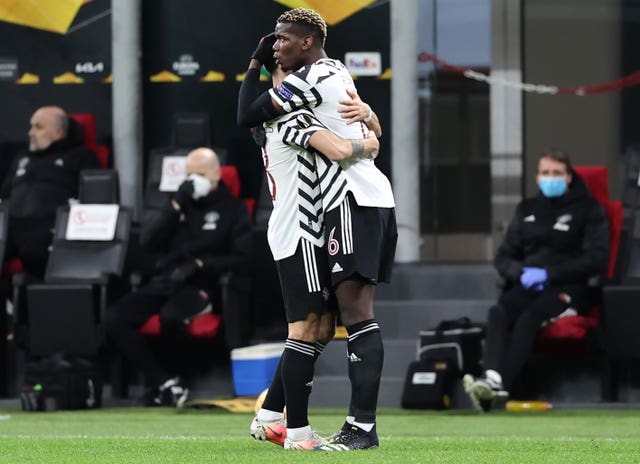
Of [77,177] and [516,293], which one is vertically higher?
[77,177]

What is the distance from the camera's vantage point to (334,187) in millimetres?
6109

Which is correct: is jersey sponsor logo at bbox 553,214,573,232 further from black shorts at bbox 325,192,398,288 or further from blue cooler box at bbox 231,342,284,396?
black shorts at bbox 325,192,398,288

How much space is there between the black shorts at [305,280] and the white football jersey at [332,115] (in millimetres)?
180

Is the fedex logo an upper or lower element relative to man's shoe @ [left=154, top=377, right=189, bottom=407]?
upper

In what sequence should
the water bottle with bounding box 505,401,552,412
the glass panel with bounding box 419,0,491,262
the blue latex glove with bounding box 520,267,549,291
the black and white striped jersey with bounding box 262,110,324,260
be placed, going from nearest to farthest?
the black and white striped jersey with bounding box 262,110,324,260
the water bottle with bounding box 505,401,552,412
the blue latex glove with bounding box 520,267,549,291
the glass panel with bounding box 419,0,491,262

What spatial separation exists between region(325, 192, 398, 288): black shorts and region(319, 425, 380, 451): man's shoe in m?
0.54

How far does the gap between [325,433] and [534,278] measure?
2.78 metres

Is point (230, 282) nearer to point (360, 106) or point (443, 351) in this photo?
point (443, 351)

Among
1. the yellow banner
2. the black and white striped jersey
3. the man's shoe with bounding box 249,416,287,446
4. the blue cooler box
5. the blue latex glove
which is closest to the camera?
the black and white striped jersey

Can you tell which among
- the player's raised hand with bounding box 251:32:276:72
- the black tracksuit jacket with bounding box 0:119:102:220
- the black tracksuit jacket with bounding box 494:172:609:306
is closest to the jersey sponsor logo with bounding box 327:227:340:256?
the player's raised hand with bounding box 251:32:276:72

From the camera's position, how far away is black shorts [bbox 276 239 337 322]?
6125mm

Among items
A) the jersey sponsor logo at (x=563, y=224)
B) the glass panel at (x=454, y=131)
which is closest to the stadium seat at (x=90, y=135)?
the glass panel at (x=454, y=131)

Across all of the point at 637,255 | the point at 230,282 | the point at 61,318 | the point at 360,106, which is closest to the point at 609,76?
the point at 637,255

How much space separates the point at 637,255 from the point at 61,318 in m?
3.84
